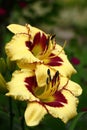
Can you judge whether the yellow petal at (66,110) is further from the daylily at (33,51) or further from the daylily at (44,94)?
the daylily at (33,51)

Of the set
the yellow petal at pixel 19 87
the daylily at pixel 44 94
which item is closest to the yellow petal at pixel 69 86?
the daylily at pixel 44 94

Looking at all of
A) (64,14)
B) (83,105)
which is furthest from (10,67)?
(64,14)

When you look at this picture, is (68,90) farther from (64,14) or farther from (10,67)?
(64,14)

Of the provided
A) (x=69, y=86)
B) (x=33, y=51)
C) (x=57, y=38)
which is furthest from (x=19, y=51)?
(x=57, y=38)

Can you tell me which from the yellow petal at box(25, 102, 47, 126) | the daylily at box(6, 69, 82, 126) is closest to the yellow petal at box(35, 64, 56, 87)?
the daylily at box(6, 69, 82, 126)

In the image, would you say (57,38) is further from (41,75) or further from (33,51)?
(41,75)

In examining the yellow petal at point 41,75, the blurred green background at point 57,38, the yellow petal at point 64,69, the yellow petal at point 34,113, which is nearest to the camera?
the yellow petal at point 34,113
